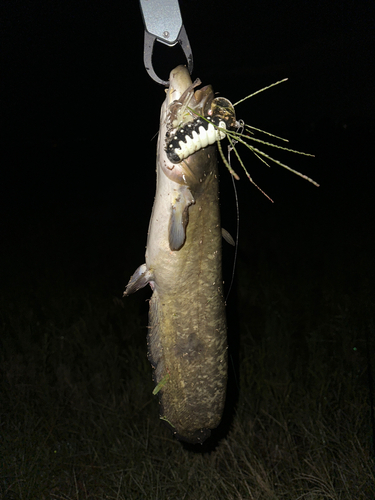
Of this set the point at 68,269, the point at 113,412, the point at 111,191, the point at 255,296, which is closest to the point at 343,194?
the point at 255,296

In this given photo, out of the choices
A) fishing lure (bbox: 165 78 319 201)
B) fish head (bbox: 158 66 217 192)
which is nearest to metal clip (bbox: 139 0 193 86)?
fish head (bbox: 158 66 217 192)

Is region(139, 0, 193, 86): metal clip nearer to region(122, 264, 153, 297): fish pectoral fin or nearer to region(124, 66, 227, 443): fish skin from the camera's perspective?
region(124, 66, 227, 443): fish skin

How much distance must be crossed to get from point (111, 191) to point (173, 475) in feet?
14.8

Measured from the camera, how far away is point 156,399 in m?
3.44

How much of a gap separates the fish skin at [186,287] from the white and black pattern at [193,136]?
37 millimetres

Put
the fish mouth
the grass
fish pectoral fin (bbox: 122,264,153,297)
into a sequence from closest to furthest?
1. the fish mouth
2. fish pectoral fin (bbox: 122,264,153,297)
3. the grass

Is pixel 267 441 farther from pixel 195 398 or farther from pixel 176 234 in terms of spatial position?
pixel 176 234

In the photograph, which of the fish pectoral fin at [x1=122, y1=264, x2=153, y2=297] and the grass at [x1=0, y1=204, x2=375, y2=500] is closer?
the fish pectoral fin at [x1=122, y1=264, x2=153, y2=297]

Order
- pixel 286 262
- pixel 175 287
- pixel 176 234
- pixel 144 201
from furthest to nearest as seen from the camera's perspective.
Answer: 1. pixel 144 201
2. pixel 286 262
3. pixel 175 287
4. pixel 176 234

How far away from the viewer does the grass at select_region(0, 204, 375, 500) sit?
2.93m

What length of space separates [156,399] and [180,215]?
259 cm

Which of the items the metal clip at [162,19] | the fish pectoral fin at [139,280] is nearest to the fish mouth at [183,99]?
the metal clip at [162,19]

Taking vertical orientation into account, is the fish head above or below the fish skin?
above

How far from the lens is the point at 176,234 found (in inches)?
49.6
